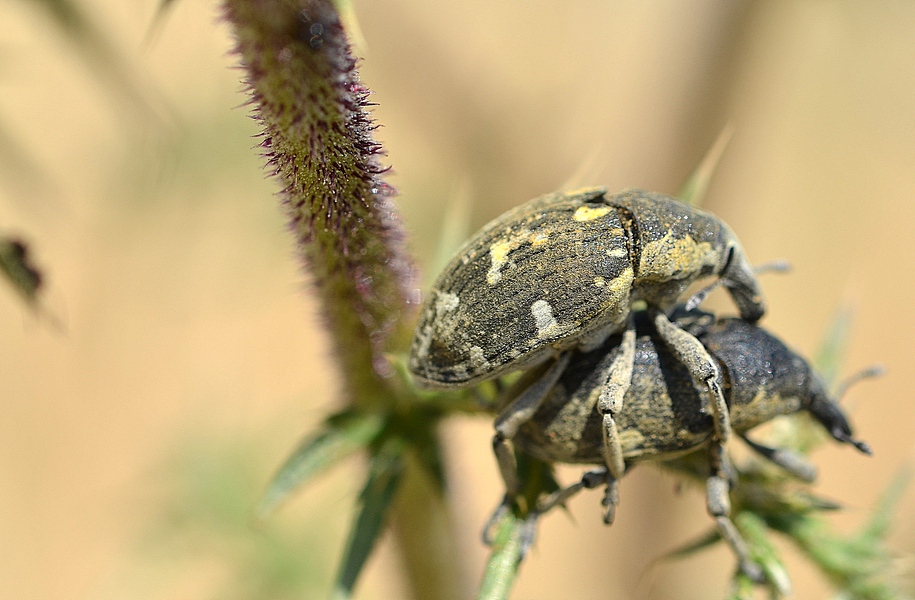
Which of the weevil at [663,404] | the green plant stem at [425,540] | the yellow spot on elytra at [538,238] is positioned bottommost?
the green plant stem at [425,540]

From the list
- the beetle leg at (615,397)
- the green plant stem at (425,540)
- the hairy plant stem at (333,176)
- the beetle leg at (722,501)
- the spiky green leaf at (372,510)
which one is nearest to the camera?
the hairy plant stem at (333,176)

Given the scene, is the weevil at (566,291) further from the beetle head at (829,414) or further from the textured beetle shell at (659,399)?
the beetle head at (829,414)

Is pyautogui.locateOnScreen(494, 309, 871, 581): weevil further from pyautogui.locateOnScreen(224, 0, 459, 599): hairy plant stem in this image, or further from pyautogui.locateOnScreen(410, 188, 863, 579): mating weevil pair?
pyautogui.locateOnScreen(224, 0, 459, 599): hairy plant stem

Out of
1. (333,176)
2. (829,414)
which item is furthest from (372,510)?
(829,414)

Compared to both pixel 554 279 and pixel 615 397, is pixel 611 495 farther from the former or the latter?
pixel 554 279

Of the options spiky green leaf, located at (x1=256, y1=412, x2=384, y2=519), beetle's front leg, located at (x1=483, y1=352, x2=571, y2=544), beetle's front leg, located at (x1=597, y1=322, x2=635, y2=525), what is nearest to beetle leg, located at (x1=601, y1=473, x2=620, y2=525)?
beetle's front leg, located at (x1=597, y1=322, x2=635, y2=525)

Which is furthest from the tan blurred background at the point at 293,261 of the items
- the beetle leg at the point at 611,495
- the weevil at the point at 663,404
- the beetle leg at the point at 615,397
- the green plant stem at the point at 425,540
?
the beetle leg at the point at 615,397
